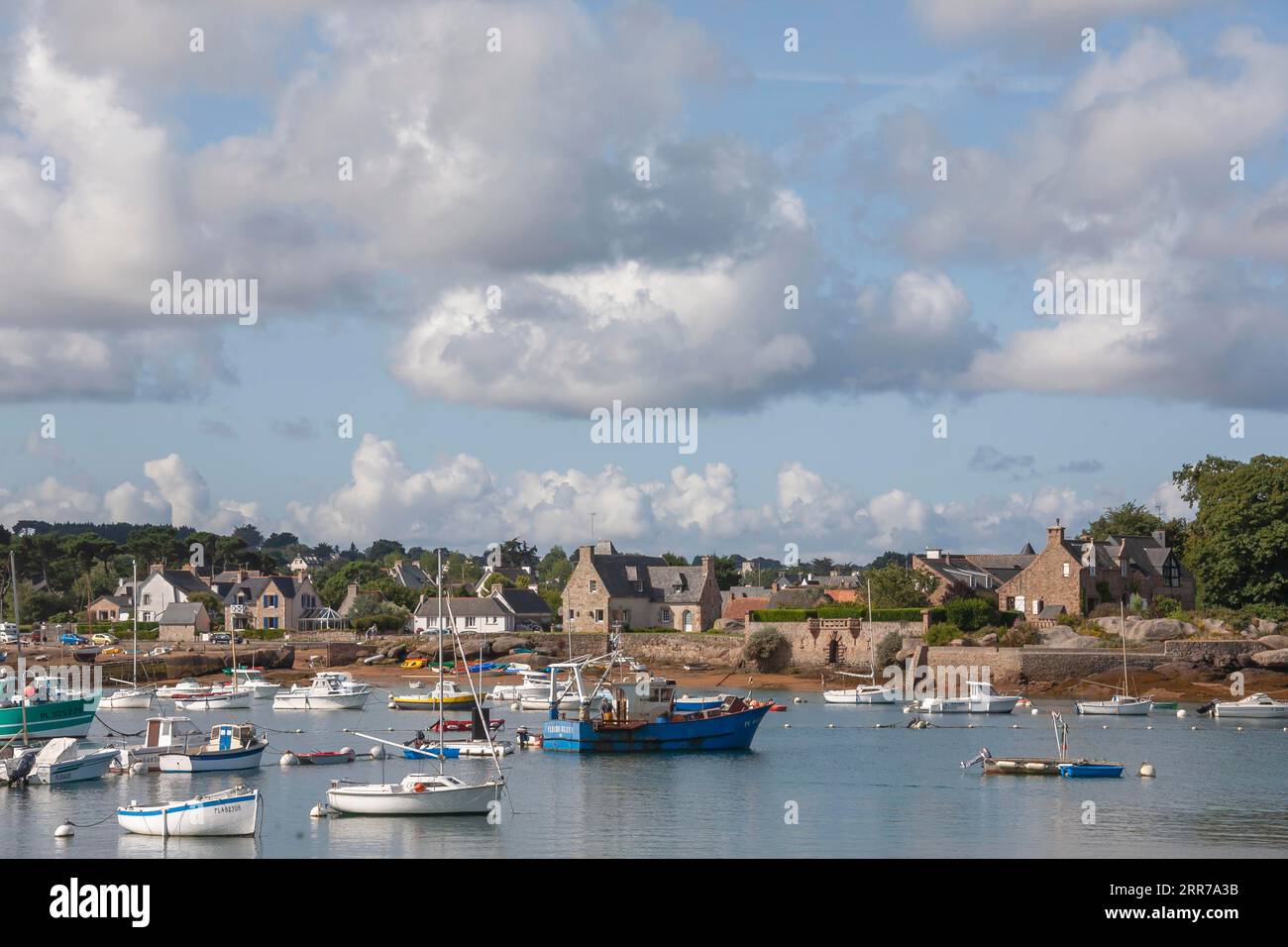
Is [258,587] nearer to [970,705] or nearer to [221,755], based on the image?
[970,705]

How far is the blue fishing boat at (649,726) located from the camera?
5591 centimetres

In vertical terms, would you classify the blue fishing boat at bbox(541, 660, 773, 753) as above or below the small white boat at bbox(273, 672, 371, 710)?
above

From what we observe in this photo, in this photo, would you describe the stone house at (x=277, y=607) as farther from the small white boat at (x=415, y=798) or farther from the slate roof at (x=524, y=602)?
the small white boat at (x=415, y=798)

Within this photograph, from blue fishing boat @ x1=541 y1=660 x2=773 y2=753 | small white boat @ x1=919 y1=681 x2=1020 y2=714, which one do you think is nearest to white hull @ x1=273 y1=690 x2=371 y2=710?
blue fishing boat @ x1=541 y1=660 x2=773 y2=753

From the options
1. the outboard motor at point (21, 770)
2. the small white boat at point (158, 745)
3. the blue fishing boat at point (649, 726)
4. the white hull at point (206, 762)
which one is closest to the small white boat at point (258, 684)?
the small white boat at point (158, 745)

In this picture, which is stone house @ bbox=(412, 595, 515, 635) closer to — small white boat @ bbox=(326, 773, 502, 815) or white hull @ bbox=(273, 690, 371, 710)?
white hull @ bbox=(273, 690, 371, 710)

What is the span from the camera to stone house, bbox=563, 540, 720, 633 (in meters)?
113

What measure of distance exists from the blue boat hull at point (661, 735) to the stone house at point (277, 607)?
82.6m

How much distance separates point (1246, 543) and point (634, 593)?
1857 inches

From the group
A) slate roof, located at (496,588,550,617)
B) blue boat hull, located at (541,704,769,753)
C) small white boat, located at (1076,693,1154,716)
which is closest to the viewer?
blue boat hull, located at (541,704,769,753)

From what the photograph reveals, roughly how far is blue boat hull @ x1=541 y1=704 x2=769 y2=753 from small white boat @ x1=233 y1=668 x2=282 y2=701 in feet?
122

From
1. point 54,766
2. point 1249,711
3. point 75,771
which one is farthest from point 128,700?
point 1249,711

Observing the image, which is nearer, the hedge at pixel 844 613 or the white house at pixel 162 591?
the hedge at pixel 844 613
